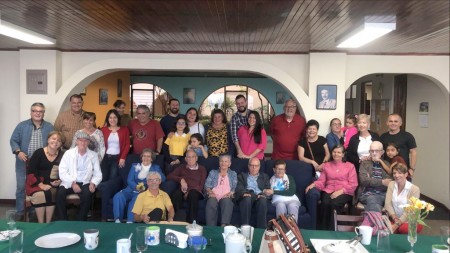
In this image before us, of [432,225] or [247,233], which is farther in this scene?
[432,225]

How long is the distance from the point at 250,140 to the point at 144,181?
149 cm

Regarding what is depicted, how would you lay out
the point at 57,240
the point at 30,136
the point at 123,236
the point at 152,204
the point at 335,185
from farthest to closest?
1. the point at 30,136
2. the point at 335,185
3. the point at 152,204
4. the point at 123,236
5. the point at 57,240

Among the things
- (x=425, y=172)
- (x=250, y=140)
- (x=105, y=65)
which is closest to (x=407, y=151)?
(x=250, y=140)

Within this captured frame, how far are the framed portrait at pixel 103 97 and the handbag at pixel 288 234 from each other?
8443 mm

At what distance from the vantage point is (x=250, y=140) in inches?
210

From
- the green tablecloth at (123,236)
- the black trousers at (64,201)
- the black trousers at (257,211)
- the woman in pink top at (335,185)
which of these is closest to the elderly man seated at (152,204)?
the black trousers at (257,211)

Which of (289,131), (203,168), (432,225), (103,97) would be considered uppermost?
(103,97)

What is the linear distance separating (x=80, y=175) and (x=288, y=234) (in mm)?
3488

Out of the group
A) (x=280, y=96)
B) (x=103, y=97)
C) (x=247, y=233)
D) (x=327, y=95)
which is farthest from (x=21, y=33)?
(x=280, y=96)

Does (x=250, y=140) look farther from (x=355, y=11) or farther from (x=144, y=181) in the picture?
(x=355, y=11)

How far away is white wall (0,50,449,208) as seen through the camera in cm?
600

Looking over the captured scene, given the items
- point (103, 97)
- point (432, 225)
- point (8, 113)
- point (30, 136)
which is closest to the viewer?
point (30, 136)

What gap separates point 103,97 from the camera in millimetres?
10000

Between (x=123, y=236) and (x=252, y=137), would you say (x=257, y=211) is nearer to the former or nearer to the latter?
(x=252, y=137)
